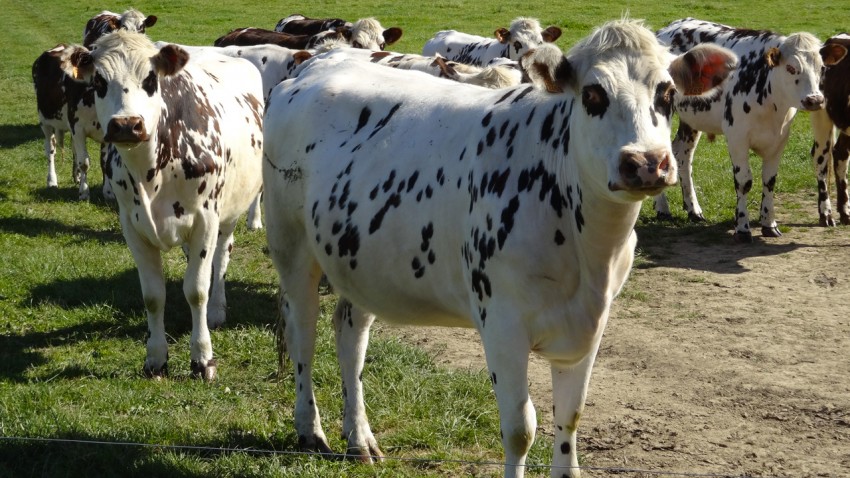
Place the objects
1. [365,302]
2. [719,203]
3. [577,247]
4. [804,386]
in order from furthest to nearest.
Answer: [719,203], [804,386], [365,302], [577,247]

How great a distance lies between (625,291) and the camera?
8.90m

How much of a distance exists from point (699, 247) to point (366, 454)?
610cm

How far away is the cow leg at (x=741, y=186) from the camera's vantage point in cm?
1062

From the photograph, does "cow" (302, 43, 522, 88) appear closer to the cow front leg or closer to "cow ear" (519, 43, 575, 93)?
the cow front leg

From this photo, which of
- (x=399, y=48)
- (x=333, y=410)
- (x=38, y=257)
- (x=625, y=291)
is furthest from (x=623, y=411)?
(x=399, y=48)

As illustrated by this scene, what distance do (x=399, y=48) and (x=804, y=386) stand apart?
2163 cm

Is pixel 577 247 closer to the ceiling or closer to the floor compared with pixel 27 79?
closer to the ceiling

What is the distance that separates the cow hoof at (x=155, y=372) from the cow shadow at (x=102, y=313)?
37 centimetres

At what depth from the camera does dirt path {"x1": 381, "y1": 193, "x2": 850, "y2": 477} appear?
558cm

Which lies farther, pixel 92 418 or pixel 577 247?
pixel 92 418

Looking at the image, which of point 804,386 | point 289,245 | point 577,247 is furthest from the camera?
point 804,386

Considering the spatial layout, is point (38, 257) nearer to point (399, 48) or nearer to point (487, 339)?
point (487, 339)

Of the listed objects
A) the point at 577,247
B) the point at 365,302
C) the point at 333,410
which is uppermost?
the point at 577,247

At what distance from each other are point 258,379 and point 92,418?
4.14 ft
